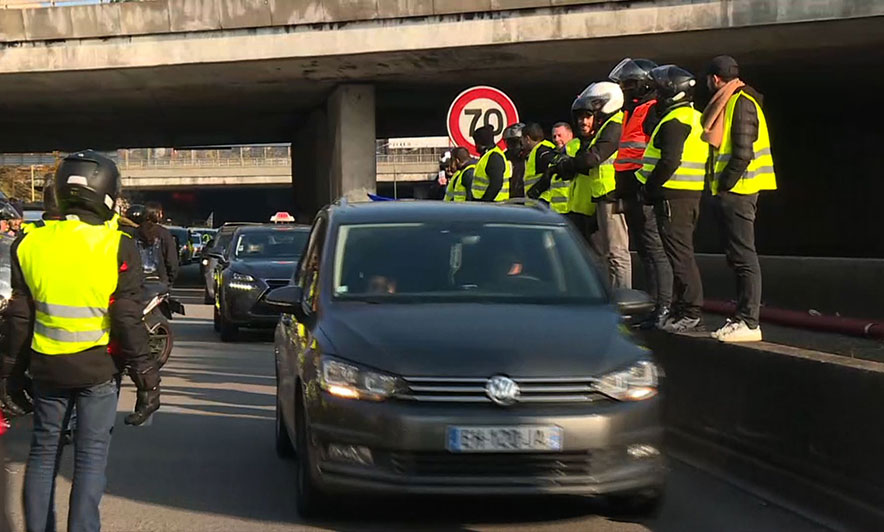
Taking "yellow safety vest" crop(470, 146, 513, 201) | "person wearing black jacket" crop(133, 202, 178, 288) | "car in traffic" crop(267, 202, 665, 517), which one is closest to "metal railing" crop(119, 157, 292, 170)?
"person wearing black jacket" crop(133, 202, 178, 288)

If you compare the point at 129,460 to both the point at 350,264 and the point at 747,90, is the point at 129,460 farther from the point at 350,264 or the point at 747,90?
the point at 747,90

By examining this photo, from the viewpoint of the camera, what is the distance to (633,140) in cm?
1022

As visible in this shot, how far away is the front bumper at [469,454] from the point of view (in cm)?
577

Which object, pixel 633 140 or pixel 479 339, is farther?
pixel 633 140

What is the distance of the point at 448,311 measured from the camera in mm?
6547

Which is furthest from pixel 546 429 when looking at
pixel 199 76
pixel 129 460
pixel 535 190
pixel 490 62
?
pixel 199 76

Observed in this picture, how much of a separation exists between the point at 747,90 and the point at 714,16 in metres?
14.3

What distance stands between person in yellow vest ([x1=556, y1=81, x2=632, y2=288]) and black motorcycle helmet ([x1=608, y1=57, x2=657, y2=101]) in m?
0.07

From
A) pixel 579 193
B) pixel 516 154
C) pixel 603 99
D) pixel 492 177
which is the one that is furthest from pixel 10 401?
pixel 516 154

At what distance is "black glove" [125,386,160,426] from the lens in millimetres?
5289

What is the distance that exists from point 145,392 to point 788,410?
11.6 ft

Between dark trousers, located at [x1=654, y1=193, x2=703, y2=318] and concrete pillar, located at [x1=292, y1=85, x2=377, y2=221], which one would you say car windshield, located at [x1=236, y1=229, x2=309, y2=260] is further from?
dark trousers, located at [x1=654, y1=193, x2=703, y2=318]

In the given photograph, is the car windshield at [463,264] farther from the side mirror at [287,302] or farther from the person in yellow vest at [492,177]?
the person in yellow vest at [492,177]

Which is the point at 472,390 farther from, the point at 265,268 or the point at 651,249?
the point at 265,268
